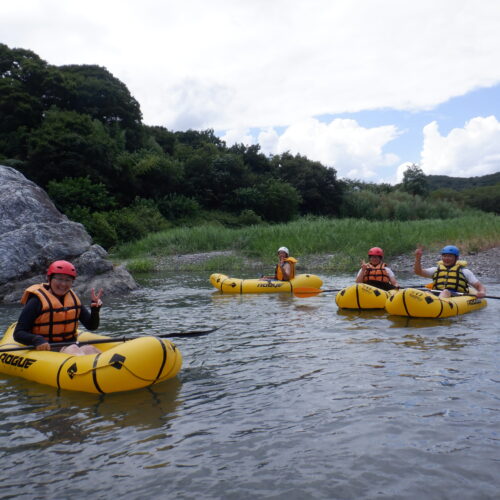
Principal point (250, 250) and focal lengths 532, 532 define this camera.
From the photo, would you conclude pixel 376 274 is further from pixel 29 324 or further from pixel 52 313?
pixel 29 324

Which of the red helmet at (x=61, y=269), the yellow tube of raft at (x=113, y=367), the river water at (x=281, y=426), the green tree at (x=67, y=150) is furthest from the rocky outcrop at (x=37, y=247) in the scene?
the green tree at (x=67, y=150)

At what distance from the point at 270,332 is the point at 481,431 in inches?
→ 144

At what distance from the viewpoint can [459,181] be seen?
75.1 meters

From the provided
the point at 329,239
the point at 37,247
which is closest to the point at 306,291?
the point at 37,247

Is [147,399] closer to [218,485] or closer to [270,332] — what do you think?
[218,485]

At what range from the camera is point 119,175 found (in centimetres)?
2728

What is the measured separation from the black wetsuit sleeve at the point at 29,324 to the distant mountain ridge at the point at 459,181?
69332 millimetres

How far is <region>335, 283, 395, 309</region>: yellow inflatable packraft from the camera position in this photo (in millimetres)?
8266

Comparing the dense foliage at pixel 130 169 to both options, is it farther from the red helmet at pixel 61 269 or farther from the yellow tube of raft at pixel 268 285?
the red helmet at pixel 61 269

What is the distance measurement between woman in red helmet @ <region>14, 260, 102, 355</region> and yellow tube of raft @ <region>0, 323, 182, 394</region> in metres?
0.21

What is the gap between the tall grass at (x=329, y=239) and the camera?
1661cm

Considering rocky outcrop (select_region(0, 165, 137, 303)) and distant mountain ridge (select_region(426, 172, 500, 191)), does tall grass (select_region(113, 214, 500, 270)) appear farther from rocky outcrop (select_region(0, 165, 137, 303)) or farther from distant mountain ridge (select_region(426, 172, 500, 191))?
distant mountain ridge (select_region(426, 172, 500, 191))

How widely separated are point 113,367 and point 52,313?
102 centimetres

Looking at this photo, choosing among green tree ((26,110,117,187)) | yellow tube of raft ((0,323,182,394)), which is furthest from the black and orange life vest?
green tree ((26,110,117,187))
